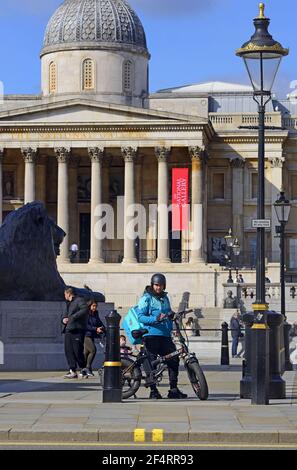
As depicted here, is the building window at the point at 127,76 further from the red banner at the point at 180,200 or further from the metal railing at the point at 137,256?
the red banner at the point at 180,200

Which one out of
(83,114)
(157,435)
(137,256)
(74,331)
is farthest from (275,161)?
(157,435)

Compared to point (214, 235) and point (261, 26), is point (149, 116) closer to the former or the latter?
point (214, 235)

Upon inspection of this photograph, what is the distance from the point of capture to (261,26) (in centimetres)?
2494

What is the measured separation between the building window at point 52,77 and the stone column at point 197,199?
14497 mm

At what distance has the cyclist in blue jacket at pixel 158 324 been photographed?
24.1m

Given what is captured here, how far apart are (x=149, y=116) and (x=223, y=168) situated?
9.91 m

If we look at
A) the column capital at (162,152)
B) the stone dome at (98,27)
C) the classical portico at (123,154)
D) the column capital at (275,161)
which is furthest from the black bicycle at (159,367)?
the stone dome at (98,27)

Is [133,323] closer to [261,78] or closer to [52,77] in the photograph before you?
[261,78]

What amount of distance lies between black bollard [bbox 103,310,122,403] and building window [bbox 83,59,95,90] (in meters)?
78.3

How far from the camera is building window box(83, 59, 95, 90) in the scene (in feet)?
329

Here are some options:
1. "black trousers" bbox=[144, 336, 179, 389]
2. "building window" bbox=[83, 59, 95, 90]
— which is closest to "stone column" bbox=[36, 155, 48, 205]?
"building window" bbox=[83, 59, 95, 90]

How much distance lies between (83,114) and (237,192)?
42.0 feet

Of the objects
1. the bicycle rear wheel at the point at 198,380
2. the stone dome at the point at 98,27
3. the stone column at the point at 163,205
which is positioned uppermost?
the stone dome at the point at 98,27

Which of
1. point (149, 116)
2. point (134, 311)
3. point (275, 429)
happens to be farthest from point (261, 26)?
point (149, 116)
